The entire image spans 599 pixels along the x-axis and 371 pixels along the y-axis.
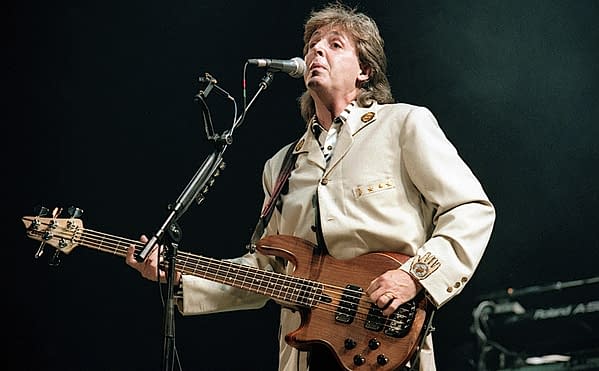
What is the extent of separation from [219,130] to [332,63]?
3.93 ft

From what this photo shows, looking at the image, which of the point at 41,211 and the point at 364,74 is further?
the point at 364,74

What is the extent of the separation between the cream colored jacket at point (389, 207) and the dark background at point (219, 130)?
3.05 ft

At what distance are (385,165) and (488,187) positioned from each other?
1010mm

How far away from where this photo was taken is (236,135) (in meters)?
4.07

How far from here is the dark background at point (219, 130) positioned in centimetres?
342

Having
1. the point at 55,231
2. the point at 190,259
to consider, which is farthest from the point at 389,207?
the point at 55,231

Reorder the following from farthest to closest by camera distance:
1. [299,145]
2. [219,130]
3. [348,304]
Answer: [219,130]
[299,145]
[348,304]

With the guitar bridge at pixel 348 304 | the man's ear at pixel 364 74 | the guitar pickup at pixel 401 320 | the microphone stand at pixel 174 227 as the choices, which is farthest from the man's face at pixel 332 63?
the guitar pickup at pixel 401 320

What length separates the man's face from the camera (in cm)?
294

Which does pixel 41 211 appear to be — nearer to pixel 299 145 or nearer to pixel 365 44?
pixel 299 145

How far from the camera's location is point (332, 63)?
2994 millimetres

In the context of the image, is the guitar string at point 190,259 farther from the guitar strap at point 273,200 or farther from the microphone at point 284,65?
the microphone at point 284,65

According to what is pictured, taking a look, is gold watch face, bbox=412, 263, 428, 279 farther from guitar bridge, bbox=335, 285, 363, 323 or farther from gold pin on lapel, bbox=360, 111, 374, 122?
gold pin on lapel, bbox=360, 111, 374, 122

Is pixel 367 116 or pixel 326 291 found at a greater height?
pixel 367 116
